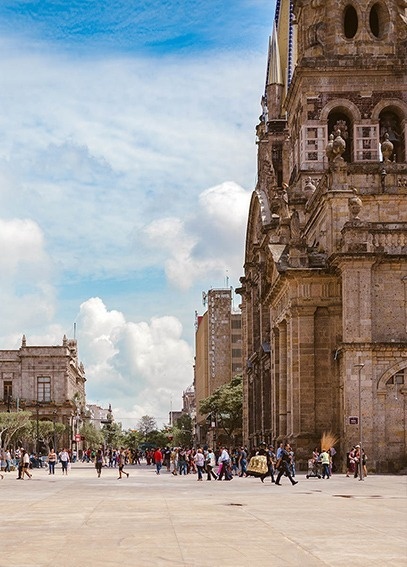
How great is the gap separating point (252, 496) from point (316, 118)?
32.1 m

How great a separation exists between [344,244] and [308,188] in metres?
11.9

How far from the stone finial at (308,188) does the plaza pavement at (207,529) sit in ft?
95.5

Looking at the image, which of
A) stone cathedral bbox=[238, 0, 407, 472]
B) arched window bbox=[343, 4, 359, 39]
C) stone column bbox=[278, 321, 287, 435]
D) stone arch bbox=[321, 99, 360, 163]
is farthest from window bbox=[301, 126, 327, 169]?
stone column bbox=[278, 321, 287, 435]

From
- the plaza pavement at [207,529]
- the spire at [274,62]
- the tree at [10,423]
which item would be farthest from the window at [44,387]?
the plaza pavement at [207,529]

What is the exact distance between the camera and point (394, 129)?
5922 cm

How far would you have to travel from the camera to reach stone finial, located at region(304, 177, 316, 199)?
58.0 meters

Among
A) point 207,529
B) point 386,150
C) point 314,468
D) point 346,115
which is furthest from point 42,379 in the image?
point 207,529

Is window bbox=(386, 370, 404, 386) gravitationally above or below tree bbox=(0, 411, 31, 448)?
above

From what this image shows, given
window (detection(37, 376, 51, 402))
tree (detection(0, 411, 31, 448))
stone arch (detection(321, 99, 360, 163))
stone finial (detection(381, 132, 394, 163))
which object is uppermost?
stone arch (detection(321, 99, 360, 163))

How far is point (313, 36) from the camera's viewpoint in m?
58.6

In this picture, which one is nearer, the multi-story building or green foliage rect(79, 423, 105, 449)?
green foliage rect(79, 423, 105, 449)

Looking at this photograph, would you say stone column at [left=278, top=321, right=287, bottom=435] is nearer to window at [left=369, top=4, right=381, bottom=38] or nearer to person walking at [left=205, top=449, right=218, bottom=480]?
person walking at [left=205, top=449, right=218, bottom=480]

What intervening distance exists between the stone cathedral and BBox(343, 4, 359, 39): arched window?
2.2 inches

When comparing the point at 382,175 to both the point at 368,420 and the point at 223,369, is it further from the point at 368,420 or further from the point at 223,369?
the point at 223,369
